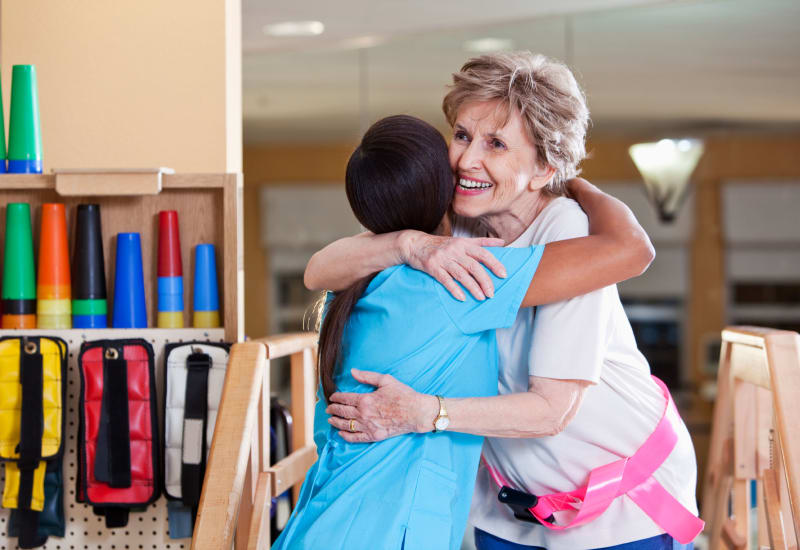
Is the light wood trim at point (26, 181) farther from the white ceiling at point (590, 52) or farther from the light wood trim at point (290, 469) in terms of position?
the white ceiling at point (590, 52)

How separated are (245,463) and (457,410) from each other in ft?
1.54

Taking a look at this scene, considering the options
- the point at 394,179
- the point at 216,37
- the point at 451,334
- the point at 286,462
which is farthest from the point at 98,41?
the point at 451,334

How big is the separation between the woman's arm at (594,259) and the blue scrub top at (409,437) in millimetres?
26

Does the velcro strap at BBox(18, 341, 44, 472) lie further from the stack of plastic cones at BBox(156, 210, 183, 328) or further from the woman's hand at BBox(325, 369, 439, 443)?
the woman's hand at BBox(325, 369, 439, 443)

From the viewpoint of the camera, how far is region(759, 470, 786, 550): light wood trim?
1772 mm

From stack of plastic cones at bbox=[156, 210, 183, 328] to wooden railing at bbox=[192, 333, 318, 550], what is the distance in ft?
0.83

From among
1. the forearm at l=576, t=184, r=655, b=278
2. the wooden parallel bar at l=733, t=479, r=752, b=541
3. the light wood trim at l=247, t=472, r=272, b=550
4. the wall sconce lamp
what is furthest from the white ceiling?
the light wood trim at l=247, t=472, r=272, b=550

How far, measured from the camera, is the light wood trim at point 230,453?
1.53 metres

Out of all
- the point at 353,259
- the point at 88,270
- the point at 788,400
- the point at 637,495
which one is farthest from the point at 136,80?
the point at 788,400

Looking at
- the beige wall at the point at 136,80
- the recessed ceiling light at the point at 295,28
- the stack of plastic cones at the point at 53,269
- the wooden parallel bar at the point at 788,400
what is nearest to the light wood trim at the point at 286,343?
the stack of plastic cones at the point at 53,269

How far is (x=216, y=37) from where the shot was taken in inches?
98.8

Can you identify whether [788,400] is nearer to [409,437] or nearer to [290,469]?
[409,437]

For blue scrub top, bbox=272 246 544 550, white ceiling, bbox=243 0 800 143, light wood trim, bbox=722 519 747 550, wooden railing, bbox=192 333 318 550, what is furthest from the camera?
white ceiling, bbox=243 0 800 143

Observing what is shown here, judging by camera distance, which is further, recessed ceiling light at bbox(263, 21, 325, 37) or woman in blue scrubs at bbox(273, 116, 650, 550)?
recessed ceiling light at bbox(263, 21, 325, 37)
